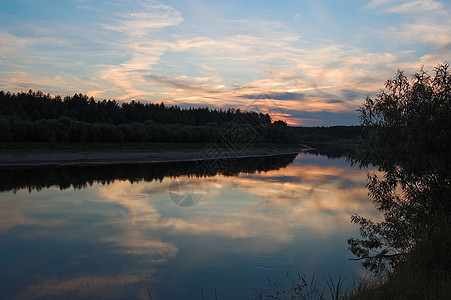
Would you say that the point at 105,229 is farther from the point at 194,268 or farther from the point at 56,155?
the point at 56,155

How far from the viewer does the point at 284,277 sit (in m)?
9.50

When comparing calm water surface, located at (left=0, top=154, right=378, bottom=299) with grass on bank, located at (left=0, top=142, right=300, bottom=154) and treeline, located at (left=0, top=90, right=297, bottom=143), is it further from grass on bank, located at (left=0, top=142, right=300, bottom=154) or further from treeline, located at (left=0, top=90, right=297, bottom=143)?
treeline, located at (left=0, top=90, right=297, bottom=143)

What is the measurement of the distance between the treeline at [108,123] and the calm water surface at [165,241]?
31.3m

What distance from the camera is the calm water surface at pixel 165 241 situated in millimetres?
8930

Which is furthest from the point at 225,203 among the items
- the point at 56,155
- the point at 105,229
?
the point at 56,155

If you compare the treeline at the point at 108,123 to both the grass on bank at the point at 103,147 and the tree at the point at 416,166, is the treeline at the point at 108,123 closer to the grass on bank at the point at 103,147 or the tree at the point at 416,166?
the grass on bank at the point at 103,147

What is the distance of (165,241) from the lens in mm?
12469

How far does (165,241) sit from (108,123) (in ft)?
228

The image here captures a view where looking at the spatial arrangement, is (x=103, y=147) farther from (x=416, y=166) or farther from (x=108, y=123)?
(x=416, y=166)

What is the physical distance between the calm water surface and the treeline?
3133 centimetres

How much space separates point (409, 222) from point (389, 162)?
139 cm

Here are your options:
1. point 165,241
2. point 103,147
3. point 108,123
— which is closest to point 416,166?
point 165,241

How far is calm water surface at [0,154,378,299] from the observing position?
893cm

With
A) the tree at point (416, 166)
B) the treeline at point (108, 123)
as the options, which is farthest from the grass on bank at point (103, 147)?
the tree at point (416, 166)
